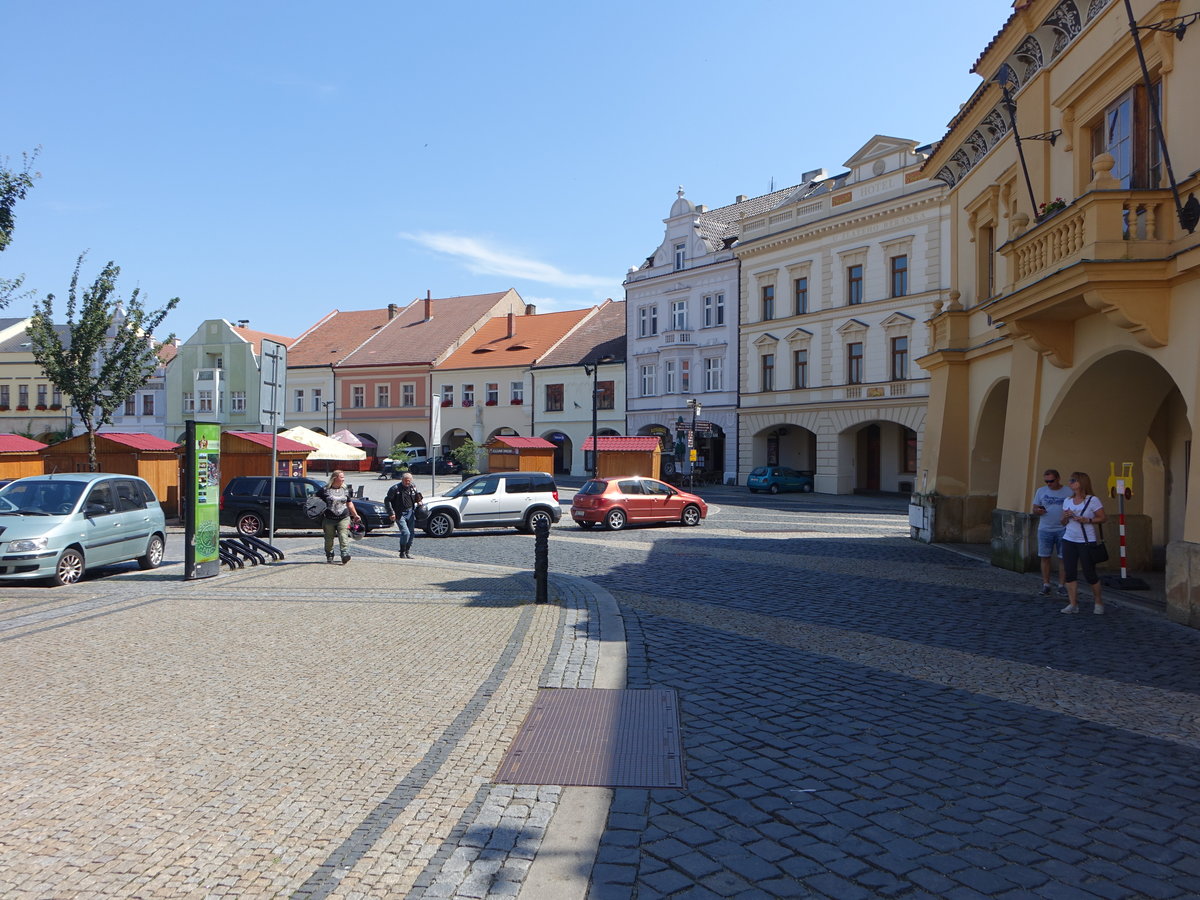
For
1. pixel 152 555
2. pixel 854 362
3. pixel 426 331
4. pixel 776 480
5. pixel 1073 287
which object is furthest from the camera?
pixel 426 331

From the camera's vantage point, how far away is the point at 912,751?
18.1ft

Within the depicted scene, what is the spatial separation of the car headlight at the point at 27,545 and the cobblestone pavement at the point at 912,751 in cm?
811

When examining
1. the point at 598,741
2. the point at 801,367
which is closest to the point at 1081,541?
the point at 598,741

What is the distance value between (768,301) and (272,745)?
133 ft

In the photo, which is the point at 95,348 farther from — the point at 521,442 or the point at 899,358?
the point at 899,358

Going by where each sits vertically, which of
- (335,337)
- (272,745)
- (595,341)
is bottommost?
(272,745)

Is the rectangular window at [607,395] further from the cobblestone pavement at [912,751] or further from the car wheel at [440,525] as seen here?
the cobblestone pavement at [912,751]

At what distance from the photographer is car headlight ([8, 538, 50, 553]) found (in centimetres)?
1230

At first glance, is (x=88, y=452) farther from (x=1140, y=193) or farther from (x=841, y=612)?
(x=1140, y=193)

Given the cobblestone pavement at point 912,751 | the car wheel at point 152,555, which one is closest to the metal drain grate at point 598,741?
the cobblestone pavement at point 912,751

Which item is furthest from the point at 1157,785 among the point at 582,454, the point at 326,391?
the point at 326,391

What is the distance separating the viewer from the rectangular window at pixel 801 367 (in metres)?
41.5

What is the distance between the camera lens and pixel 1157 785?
16.3 feet

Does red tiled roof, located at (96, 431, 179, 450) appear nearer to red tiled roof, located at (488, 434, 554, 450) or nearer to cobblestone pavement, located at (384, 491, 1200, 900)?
red tiled roof, located at (488, 434, 554, 450)
